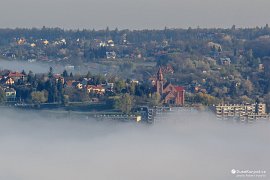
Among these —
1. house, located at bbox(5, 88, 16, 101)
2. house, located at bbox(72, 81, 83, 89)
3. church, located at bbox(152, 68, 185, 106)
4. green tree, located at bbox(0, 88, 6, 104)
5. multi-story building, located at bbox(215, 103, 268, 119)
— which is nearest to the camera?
multi-story building, located at bbox(215, 103, 268, 119)

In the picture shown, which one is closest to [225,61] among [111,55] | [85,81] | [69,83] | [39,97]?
[111,55]

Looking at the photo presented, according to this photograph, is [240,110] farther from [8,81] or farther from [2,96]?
[8,81]

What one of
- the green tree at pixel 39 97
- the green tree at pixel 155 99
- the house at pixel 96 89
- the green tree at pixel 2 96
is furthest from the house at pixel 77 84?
the green tree at pixel 155 99

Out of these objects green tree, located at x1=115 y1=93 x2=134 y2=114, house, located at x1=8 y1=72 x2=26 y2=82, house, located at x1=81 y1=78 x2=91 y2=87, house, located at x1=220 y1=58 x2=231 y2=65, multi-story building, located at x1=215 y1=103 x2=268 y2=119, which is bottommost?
house, located at x1=220 y1=58 x2=231 y2=65

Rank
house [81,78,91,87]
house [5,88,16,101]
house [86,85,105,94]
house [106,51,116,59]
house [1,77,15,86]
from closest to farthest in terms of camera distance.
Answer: house [86,85,105,94] → house [5,88,16,101] → house [81,78,91,87] → house [1,77,15,86] → house [106,51,116,59]

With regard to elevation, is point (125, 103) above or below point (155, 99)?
above

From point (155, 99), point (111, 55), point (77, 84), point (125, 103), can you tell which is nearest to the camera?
point (125, 103)

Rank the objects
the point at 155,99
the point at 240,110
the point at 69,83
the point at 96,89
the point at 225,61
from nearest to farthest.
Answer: the point at 240,110, the point at 155,99, the point at 96,89, the point at 69,83, the point at 225,61

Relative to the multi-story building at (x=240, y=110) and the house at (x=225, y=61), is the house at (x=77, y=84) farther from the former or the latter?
the house at (x=225, y=61)

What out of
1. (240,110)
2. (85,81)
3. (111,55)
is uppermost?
(85,81)

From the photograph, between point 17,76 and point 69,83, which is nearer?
point 69,83

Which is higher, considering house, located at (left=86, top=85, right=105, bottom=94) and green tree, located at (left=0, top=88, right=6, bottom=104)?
house, located at (left=86, top=85, right=105, bottom=94)

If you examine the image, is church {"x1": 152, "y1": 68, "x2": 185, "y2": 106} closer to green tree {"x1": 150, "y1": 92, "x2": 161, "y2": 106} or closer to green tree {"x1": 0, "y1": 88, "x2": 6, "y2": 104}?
green tree {"x1": 150, "y1": 92, "x2": 161, "y2": 106}

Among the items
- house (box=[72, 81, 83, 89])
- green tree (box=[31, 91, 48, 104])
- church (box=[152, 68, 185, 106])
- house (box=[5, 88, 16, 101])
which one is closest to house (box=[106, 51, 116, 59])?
house (box=[72, 81, 83, 89])
